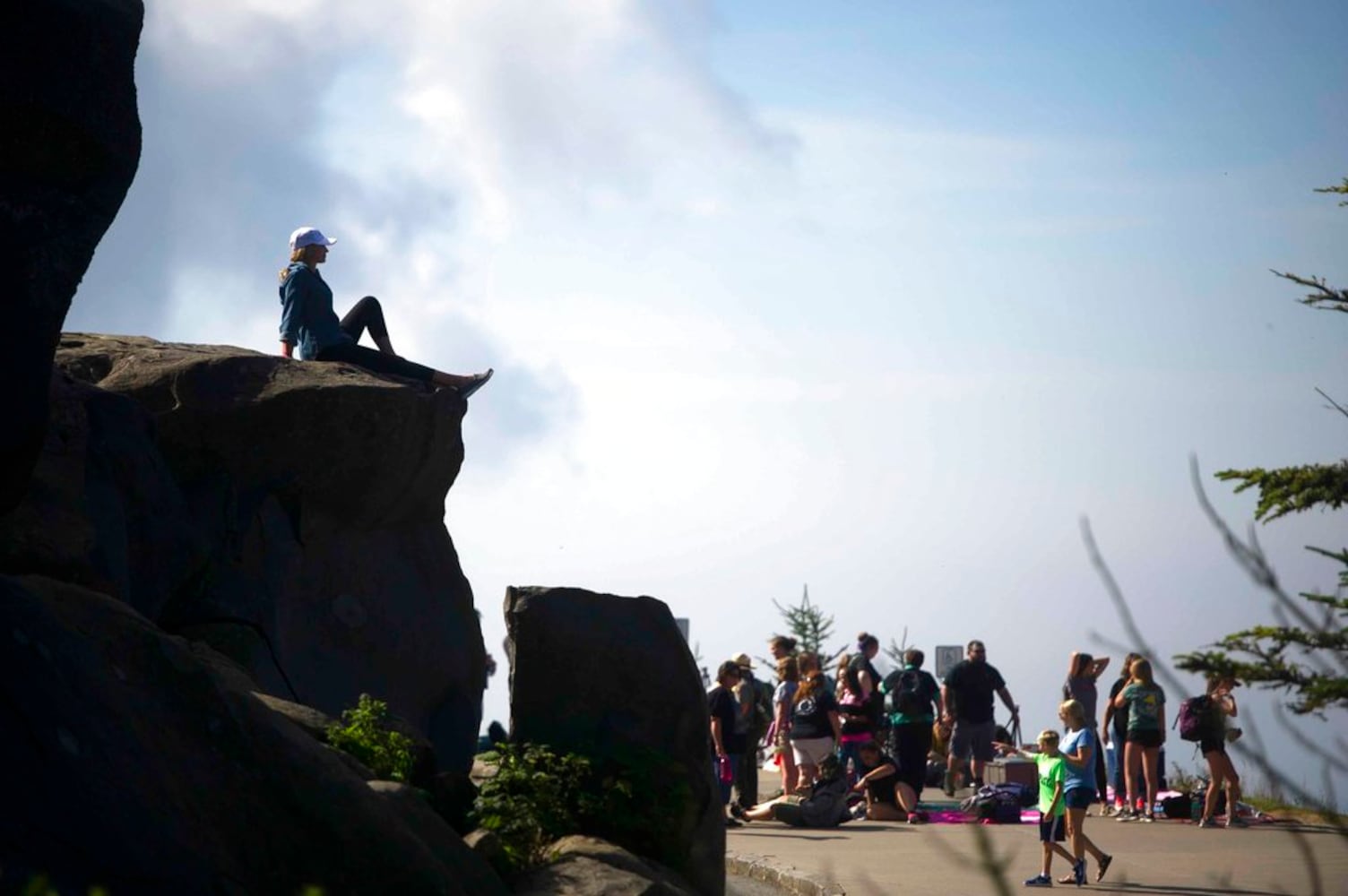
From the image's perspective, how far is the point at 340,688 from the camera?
41.4ft

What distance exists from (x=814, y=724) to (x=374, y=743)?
10.6 meters

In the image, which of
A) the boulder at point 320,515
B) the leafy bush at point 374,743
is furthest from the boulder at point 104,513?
the leafy bush at point 374,743

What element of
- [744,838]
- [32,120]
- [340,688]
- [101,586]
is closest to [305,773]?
[101,586]

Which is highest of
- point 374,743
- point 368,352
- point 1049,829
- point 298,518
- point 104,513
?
point 368,352

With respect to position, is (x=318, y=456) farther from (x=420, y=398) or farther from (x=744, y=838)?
(x=744, y=838)

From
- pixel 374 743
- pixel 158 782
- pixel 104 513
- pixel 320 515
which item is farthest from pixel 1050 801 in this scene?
pixel 158 782

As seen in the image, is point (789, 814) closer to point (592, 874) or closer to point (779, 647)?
point (779, 647)

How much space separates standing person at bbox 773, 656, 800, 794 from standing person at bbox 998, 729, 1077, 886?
602cm

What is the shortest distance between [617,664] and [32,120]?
553cm

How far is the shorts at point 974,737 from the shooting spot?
2053 centimetres

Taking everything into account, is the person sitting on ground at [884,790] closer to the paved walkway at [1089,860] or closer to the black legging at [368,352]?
the paved walkway at [1089,860]

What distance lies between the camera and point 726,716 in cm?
1833

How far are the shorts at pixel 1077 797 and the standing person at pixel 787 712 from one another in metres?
6.16

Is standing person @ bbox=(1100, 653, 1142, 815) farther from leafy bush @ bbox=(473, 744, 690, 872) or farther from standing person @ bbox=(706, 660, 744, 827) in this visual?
leafy bush @ bbox=(473, 744, 690, 872)
